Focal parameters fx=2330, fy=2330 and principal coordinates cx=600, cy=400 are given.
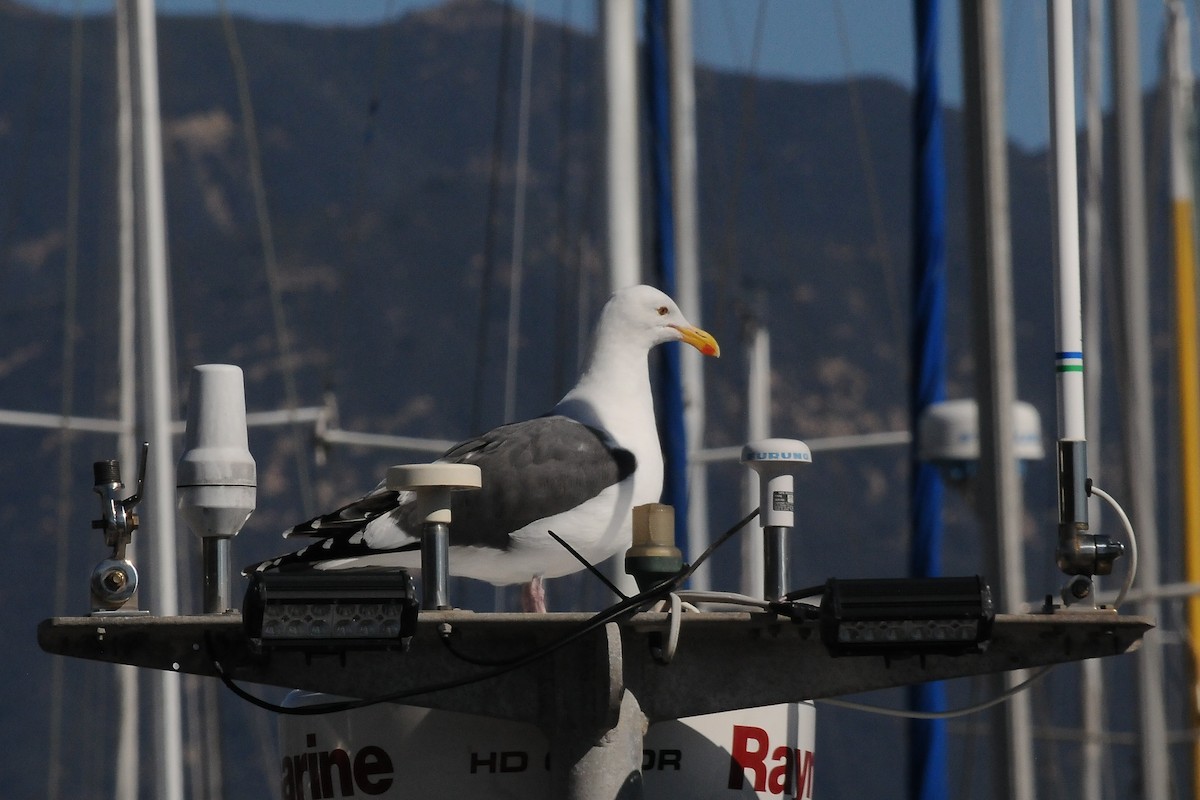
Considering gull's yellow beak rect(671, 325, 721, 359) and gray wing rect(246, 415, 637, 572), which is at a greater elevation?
gull's yellow beak rect(671, 325, 721, 359)

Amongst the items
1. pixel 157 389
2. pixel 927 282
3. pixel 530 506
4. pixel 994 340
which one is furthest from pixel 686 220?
pixel 530 506

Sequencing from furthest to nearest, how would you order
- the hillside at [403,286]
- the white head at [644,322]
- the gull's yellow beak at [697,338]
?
the hillside at [403,286] → the gull's yellow beak at [697,338] → the white head at [644,322]

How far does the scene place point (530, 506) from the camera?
8.00 metres

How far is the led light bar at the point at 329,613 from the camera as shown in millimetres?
5508

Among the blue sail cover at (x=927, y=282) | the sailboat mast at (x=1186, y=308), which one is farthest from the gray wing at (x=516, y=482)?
the sailboat mast at (x=1186, y=308)

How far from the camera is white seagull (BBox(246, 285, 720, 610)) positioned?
766cm

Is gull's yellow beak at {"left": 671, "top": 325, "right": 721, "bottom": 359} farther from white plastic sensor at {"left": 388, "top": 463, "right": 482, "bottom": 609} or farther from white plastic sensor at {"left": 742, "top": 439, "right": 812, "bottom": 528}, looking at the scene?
white plastic sensor at {"left": 388, "top": 463, "right": 482, "bottom": 609}

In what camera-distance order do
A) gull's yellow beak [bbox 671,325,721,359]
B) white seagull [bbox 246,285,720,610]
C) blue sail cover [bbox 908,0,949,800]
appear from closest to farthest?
white seagull [bbox 246,285,720,610] < gull's yellow beak [bbox 671,325,721,359] < blue sail cover [bbox 908,0,949,800]

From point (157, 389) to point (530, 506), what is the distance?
29.0ft

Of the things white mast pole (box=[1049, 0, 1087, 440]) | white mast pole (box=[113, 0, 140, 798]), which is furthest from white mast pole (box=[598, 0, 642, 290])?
white mast pole (box=[113, 0, 140, 798])

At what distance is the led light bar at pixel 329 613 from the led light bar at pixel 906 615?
1.03 meters

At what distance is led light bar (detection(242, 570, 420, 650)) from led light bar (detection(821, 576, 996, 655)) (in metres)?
1.03

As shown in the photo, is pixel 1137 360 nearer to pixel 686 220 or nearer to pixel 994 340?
pixel 686 220

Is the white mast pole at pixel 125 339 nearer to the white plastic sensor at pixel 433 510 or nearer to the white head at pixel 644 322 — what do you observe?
the white head at pixel 644 322
